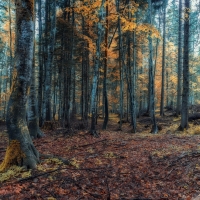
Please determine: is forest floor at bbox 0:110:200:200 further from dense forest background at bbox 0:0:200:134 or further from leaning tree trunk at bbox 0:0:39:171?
dense forest background at bbox 0:0:200:134

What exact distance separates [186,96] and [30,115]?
9534 millimetres

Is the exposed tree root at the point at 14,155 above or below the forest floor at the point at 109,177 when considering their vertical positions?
above

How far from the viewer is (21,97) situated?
5273 millimetres

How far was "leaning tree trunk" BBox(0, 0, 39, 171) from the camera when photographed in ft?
16.8

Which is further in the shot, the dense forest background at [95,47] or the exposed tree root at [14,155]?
the dense forest background at [95,47]

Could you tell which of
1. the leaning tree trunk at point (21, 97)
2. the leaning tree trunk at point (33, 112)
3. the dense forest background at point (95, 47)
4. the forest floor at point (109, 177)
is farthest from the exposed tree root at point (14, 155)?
the leaning tree trunk at point (33, 112)

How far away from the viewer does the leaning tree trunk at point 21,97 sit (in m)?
5.11

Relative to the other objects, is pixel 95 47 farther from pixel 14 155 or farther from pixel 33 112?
pixel 14 155

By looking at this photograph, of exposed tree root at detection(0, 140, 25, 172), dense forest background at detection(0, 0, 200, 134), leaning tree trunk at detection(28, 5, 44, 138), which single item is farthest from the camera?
dense forest background at detection(0, 0, 200, 134)

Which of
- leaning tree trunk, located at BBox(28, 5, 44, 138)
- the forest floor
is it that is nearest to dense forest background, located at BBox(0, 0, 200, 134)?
leaning tree trunk, located at BBox(28, 5, 44, 138)

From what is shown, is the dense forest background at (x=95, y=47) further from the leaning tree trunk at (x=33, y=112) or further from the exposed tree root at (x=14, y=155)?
the exposed tree root at (x=14, y=155)

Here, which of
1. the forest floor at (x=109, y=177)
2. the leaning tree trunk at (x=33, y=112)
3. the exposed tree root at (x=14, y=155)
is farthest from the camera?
the leaning tree trunk at (x=33, y=112)

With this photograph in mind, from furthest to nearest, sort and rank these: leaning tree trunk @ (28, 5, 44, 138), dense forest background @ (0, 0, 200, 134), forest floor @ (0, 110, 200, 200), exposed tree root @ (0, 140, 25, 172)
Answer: dense forest background @ (0, 0, 200, 134), leaning tree trunk @ (28, 5, 44, 138), exposed tree root @ (0, 140, 25, 172), forest floor @ (0, 110, 200, 200)

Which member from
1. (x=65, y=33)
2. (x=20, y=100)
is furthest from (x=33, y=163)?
(x=65, y=33)
